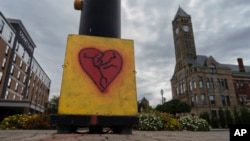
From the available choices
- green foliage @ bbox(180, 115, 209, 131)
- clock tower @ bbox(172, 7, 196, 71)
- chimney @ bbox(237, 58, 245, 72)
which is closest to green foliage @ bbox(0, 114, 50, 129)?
green foliage @ bbox(180, 115, 209, 131)

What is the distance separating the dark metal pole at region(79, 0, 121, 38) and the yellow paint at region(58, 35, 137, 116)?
0.29 m

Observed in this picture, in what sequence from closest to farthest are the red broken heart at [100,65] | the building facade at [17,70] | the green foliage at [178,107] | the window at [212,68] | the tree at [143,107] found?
1. the red broken heart at [100,65]
2. the tree at [143,107]
3. the building facade at [17,70]
4. the green foliage at [178,107]
5. the window at [212,68]

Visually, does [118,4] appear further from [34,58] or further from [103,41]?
[34,58]

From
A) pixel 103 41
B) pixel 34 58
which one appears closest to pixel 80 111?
pixel 103 41

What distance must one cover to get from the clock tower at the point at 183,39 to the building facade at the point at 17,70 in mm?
37315

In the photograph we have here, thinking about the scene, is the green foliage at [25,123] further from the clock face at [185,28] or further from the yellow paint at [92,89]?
the clock face at [185,28]

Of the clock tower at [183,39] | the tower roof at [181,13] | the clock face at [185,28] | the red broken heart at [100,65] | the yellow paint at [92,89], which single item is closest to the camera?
the yellow paint at [92,89]

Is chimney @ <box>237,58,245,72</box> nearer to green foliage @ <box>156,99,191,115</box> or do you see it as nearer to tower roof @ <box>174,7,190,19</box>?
tower roof @ <box>174,7,190,19</box>

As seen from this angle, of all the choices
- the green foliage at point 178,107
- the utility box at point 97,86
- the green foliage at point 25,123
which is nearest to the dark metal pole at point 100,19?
the utility box at point 97,86

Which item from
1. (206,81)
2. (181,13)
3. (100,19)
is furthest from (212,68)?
(100,19)

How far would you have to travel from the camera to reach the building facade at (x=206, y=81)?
139 ft

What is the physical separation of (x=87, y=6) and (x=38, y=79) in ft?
176

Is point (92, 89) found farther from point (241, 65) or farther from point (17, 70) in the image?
point (241, 65)

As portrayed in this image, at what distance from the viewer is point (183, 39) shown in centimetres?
5294
